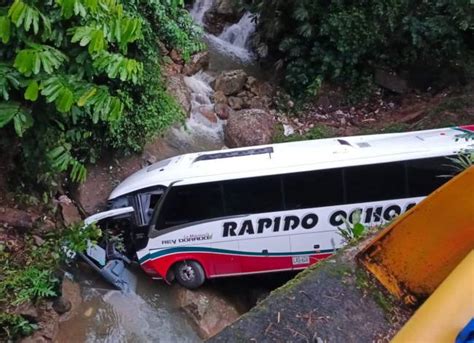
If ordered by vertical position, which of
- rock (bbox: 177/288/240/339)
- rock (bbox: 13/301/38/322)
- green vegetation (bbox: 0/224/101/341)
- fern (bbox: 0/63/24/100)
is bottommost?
rock (bbox: 177/288/240/339)

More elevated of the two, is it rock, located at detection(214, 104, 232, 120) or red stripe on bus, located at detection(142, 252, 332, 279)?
rock, located at detection(214, 104, 232, 120)

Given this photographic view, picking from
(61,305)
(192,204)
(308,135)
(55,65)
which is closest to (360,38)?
(308,135)

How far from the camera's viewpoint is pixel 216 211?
6984mm

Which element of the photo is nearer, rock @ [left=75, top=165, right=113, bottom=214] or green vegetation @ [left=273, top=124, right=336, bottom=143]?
rock @ [left=75, top=165, right=113, bottom=214]

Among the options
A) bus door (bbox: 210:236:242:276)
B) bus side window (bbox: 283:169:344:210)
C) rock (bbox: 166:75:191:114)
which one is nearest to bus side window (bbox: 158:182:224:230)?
bus door (bbox: 210:236:242:276)

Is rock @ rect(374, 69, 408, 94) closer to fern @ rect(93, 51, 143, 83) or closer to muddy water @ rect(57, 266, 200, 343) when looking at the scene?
muddy water @ rect(57, 266, 200, 343)

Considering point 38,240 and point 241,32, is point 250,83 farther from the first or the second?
point 38,240

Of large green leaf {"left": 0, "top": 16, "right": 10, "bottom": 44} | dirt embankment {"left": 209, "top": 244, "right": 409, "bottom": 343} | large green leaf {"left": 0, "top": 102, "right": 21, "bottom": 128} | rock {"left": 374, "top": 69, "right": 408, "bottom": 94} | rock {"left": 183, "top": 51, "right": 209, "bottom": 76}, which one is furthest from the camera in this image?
rock {"left": 183, "top": 51, "right": 209, "bottom": 76}

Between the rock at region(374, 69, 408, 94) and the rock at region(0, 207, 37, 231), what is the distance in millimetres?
8391

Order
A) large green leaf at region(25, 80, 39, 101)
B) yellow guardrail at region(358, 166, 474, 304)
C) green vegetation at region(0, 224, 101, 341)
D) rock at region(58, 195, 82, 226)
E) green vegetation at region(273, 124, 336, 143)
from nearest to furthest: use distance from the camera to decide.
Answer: yellow guardrail at region(358, 166, 474, 304)
large green leaf at region(25, 80, 39, 101)
green vegetation at region(0, 224, 101, 341)
rock at region(58, 195, 82, 226)
green vegetation at region(273, 124, 336, 143)

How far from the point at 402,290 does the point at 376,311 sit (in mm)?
141

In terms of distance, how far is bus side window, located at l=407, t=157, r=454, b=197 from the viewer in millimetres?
6730

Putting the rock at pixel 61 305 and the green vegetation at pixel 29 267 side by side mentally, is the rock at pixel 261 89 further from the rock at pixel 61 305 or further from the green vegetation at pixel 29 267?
the rock at pixel 61 305

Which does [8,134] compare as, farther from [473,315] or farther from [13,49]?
[473,315]
